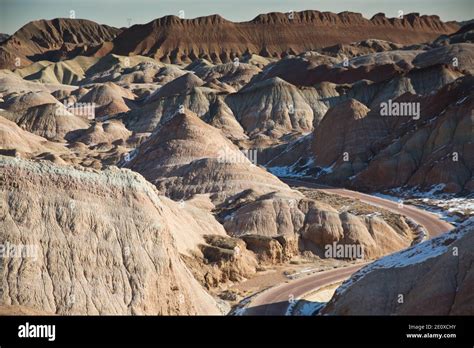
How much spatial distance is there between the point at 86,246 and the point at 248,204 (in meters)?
27.1

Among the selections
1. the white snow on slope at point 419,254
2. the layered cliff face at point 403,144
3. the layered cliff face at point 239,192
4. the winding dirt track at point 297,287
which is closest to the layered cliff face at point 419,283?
the white snow on slope at point 419,254

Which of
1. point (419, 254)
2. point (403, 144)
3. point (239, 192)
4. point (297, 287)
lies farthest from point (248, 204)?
point (403, 144)

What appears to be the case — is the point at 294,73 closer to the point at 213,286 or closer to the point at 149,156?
the point at 149,156

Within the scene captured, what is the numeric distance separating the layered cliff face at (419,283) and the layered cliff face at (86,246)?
22.7 feet

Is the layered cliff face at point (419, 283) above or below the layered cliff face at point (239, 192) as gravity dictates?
below

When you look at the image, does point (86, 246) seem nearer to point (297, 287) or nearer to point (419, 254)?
point (419, 254)

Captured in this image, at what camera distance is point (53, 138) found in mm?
120938

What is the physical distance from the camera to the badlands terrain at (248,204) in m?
31.2

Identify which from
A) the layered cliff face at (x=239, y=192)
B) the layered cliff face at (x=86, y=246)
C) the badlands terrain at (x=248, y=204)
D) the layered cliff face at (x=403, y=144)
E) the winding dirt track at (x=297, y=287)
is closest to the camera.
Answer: the layered cliff face at (x=86, y=246)

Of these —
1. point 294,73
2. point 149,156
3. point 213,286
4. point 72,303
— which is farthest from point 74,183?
point 294,73

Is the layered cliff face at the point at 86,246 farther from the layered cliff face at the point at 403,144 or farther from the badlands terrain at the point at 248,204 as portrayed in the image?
the layered cliff face at the point at 403,144

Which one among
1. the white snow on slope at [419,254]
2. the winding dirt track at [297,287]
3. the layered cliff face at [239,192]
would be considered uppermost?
the layered cliff face at [239,192]

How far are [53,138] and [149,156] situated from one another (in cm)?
5058

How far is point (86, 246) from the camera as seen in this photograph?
31938 millimetres
